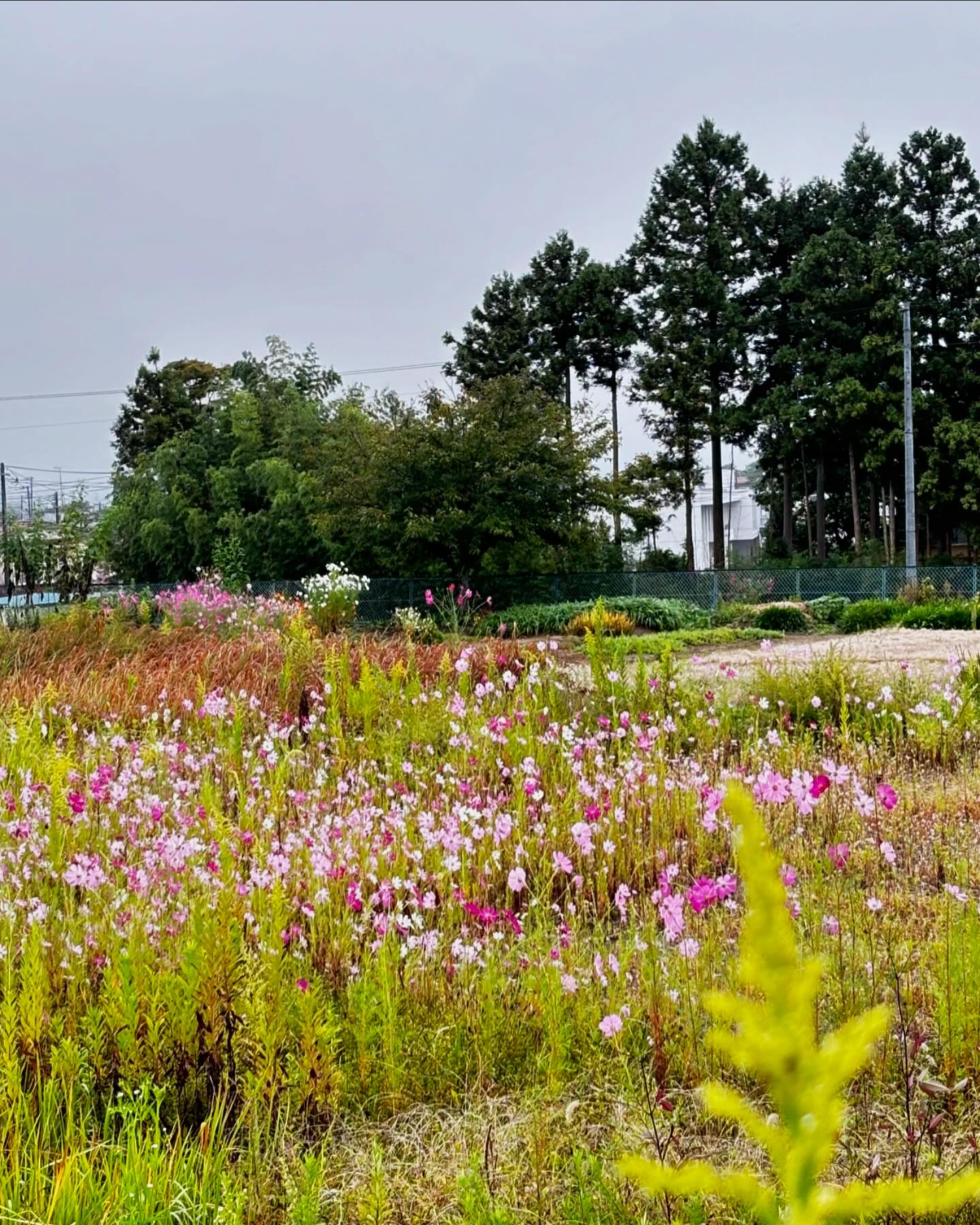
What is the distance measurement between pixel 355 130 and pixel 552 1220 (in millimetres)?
11509

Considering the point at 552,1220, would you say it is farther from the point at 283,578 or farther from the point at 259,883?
the point at 283,578

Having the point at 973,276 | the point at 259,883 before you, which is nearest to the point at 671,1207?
the point at 259,883

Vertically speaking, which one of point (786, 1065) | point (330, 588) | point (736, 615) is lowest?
point (736, 615)

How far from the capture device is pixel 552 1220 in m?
1.88

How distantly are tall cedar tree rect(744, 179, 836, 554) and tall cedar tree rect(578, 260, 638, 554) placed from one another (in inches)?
171

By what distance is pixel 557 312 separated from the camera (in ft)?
118

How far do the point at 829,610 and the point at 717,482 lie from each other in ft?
41.6

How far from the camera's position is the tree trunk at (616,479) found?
2355 centimetres

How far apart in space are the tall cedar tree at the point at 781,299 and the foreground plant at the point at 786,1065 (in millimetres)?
34135

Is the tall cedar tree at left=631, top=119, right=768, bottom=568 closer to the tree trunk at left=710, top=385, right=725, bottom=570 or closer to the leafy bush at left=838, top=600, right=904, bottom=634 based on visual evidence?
the tree trunk at left=710, top=385, right=725, bottom=570

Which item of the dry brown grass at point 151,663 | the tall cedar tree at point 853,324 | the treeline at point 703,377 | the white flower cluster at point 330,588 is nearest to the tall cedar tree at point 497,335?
the treeline at point 703,377

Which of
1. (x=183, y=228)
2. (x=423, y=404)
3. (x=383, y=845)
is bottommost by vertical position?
(x=383, y=845)

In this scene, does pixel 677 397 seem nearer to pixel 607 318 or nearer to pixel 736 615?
pixel 607 318

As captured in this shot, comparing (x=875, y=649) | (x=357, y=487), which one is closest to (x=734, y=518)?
(x=357, y=487)
